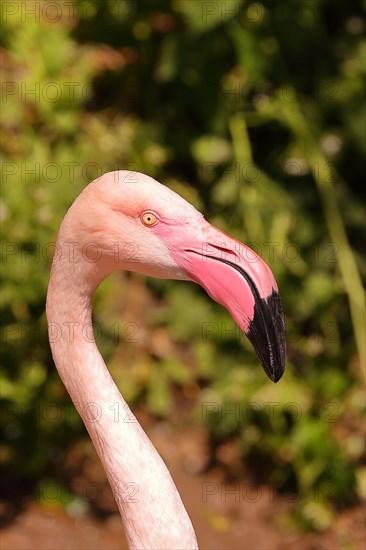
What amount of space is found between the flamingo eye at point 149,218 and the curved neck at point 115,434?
214 millimetres

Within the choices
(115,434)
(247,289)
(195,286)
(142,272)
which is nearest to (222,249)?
(247,289)

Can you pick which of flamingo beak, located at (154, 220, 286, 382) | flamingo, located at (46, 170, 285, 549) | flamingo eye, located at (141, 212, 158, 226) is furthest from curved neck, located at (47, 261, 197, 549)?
flamingo beak, located at (154, 220, 286, 382)

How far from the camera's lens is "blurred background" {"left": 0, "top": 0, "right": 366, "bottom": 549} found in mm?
3561

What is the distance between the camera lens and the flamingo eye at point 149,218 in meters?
1.89

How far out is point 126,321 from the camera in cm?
415

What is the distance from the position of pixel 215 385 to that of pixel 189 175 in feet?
3.84

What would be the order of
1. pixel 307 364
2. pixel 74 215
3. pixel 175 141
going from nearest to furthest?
pixel 74 215
pixel 307 364
pixel 175 141

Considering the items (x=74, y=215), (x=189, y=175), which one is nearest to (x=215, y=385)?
(x=189, y=175)

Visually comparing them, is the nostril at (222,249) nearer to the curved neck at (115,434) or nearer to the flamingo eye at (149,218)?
the flamingo eye at (149,218)

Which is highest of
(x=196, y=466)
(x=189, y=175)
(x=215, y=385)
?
(x=189, y=175)

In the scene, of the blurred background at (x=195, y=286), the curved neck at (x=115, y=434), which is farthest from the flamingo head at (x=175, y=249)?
the blurred background at (x=195, y=286)

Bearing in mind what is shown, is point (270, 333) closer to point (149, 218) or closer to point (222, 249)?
point (222, 249)

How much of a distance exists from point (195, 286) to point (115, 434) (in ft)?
7.49

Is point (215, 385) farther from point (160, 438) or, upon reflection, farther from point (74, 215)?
point (74, 215)
